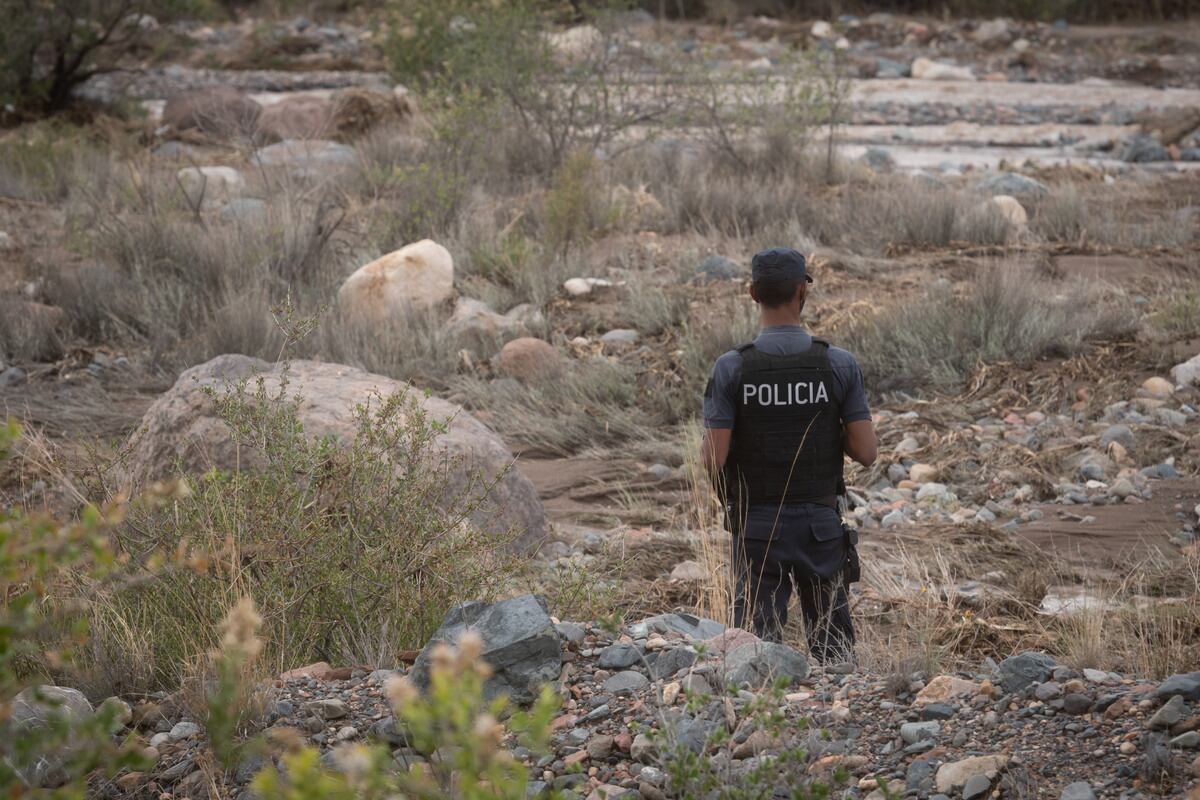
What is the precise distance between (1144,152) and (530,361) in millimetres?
10879

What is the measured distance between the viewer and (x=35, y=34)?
16484mm

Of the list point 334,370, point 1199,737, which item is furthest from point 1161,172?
point 1199,737

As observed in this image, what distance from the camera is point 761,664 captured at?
3135 mm

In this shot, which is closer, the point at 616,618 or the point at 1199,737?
the point at 1199,737

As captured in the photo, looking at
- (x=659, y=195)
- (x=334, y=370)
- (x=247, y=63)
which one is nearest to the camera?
(x=334, y=370)

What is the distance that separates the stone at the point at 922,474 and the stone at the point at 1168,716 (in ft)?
11.1

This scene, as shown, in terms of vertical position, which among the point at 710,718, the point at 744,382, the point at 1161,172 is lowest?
the point at 1161,172

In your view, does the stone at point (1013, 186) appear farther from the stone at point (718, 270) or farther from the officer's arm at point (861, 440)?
the officer's arm at point (861, 440)

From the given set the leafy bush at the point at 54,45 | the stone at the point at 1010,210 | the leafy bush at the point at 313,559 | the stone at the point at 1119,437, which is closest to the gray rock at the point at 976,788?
the leafy bush at the point at 313,559

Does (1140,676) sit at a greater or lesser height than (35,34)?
lesser

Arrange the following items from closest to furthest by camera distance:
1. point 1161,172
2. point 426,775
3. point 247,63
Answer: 1. point 426,775
2. point 1161,172
3. point 247,63

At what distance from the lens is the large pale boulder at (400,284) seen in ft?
27.5

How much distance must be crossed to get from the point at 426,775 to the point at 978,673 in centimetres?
158

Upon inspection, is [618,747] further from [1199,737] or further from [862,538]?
[862,538]
